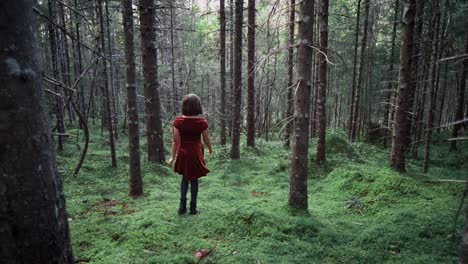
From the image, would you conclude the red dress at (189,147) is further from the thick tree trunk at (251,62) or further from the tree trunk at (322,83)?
the thick tree trunk at (251,62)

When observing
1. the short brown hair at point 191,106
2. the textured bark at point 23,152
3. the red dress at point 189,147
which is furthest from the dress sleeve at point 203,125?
the textured bark at point 23,152

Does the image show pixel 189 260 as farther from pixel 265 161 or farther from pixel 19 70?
pixel 265 161

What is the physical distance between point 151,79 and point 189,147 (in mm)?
→ 4926

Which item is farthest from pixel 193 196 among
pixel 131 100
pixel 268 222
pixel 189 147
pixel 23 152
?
pixel 23 152

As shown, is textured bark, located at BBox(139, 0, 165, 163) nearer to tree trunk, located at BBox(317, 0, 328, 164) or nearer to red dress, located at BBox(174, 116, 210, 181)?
red dress, located at BBox(174, 116, 210, 181)

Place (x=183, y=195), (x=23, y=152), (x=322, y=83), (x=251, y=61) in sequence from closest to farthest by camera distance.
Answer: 1. (x=23, y=152)
2. (x=183, y=195)
3. (x=322, y=83)
4. (x=251, y=61)

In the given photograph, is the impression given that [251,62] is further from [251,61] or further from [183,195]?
[183,195]

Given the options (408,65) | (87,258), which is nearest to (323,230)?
(87,258)

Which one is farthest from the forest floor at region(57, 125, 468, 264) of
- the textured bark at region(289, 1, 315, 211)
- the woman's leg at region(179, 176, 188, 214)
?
the textured bark at region(289, 1, 315, 211)

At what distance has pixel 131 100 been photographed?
20.3ft

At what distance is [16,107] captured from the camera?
1401 mm

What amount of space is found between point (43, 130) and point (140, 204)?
16.1 ft

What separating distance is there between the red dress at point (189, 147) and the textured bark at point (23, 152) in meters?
3.48

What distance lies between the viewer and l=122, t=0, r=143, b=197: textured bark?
5.91 metres
